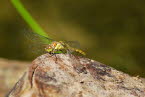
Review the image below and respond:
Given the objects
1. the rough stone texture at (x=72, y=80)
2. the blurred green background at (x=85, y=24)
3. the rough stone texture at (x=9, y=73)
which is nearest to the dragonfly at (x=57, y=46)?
the rough stone texture at (x=72, y=80)

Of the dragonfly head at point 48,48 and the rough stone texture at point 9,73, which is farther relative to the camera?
the rough stone texture at point 9,73

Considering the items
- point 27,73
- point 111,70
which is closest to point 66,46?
point 111,70

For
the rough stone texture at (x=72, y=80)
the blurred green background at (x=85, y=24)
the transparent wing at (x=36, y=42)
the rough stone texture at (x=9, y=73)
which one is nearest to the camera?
the rough stone texture at (x=72, y=80)

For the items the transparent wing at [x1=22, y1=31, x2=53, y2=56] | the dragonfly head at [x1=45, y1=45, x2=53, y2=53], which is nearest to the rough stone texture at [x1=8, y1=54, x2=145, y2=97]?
the dragonfly head at [x1=45, y1=45, x2=53, y2=53]

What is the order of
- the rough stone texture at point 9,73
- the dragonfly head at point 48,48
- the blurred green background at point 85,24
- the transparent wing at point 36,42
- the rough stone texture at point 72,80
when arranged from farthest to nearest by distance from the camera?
the blurred green background at point 85,24, the rough stone texture at point 9,73, the transparent wing at point 36,42, the dragonfly head at point 48,48, the rough stone texture at point 72,80

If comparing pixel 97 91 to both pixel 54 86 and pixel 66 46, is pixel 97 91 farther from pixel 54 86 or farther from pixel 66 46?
pixel 66 46

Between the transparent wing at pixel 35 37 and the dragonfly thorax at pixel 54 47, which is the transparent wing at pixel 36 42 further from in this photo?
the dragonfly thorax at pixel 54 47
